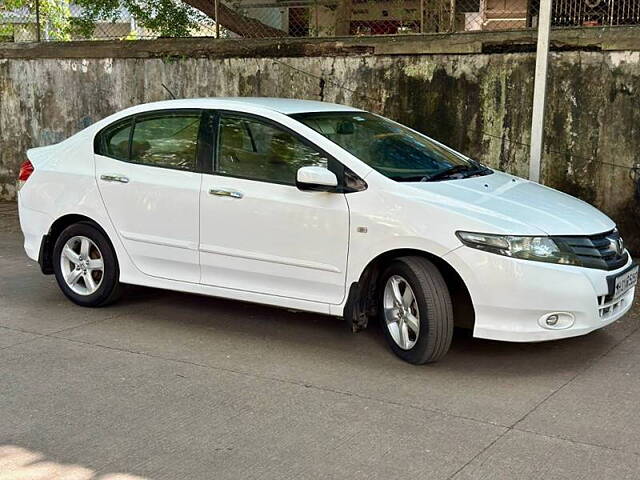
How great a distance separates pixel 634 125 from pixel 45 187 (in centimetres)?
559

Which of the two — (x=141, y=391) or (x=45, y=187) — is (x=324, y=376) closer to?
(x=141, y=391)

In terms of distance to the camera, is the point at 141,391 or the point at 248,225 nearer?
the point at 141,391

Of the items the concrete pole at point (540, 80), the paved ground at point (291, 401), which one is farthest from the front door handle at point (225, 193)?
the concrete pole at point (540, 80)

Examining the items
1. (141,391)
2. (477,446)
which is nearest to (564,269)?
(477,446)

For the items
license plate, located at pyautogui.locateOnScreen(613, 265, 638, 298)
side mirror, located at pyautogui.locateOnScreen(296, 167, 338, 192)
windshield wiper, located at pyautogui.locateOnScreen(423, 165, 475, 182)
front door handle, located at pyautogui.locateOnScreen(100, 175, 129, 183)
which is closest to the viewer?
license plate, located at pyautogui.locateOnScreen(613, 265, 638, 298)

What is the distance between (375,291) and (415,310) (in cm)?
37

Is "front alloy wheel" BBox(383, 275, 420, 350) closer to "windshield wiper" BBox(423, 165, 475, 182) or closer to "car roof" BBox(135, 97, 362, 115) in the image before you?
"windshield wiper" BBox(423, 165, 475, 182)

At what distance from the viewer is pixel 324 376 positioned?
18.1 ft

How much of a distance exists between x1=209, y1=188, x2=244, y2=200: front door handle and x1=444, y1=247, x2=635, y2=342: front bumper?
162 cm

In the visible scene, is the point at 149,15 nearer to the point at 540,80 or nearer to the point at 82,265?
the point at 82,265

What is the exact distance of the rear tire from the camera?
688 centimetres

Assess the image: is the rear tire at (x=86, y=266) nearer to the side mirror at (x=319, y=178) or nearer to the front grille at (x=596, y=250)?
the side mirror at (x=319, y=178)

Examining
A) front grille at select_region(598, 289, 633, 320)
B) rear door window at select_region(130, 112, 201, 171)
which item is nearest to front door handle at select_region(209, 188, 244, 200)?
rear door window at select_region(130, 112, 201, 171)

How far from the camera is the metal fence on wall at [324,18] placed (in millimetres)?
9531
